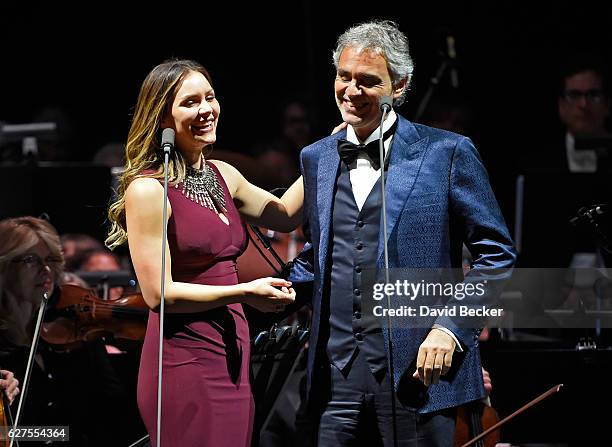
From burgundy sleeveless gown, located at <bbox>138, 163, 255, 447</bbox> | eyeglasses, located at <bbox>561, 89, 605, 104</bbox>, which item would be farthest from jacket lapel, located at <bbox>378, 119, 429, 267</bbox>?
eyeglasses, located at <bbox>561, 89, 605, 104</bbox>

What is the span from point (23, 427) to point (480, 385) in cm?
181

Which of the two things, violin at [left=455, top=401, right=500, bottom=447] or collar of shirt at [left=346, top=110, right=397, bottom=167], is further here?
violin at [left=455, top=401, right=500, bottom=447]

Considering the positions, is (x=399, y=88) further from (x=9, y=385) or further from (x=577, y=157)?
(x=577, y=157)

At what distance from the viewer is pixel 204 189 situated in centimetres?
296

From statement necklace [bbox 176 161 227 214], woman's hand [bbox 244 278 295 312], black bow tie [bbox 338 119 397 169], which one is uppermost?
black bow tie [bbox 338 119 397 169]

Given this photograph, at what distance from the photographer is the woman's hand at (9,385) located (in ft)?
11.7

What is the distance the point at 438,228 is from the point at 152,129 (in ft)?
2.86

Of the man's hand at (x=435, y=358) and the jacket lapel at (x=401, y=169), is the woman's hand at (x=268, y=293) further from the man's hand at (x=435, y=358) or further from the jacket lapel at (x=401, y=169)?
the man's hand at (x=435, y=358)

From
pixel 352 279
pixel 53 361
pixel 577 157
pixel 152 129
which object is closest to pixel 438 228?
pixel 352 279

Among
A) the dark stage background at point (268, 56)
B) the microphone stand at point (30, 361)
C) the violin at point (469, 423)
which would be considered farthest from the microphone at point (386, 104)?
the dark stage background at point (268, 56)

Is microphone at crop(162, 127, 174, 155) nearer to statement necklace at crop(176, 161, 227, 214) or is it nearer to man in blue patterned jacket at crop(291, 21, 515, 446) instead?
statement necklace at crop(176, 161, 227, 214)

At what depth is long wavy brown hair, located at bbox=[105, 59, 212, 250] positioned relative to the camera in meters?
2.92

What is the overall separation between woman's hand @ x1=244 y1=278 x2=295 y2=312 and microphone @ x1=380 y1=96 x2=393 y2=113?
55 cm

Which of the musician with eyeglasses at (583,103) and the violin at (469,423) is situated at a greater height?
the musician with eyeglasses at (583,103)
